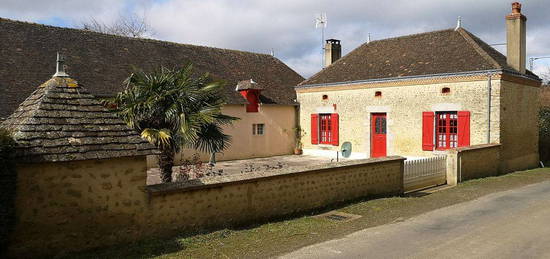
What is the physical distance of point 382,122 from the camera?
20109 millimetres

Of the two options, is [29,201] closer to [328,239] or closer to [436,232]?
[328,239]

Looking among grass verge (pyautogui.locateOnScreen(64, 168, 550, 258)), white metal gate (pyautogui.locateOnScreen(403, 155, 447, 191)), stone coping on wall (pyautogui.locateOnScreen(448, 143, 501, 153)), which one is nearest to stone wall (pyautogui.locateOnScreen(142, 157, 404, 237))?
grass verge (pyautogui.locateOnScreen(64, 168, 550, 258))

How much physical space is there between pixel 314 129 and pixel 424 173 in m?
10.3

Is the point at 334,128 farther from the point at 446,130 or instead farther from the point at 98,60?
the point at 98,60

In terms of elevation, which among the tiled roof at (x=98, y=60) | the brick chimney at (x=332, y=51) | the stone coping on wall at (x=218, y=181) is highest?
the brick chimney at (x=332, y=51)

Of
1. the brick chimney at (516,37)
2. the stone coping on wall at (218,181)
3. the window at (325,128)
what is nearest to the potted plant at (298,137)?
the window at (325,128)

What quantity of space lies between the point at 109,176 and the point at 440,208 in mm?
7472

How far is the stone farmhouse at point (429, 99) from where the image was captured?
55.7 feet

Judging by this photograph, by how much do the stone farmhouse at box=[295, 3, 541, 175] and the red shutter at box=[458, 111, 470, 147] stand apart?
0.12 feet

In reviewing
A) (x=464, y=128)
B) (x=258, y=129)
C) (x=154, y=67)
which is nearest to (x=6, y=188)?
(x=154, y=67)

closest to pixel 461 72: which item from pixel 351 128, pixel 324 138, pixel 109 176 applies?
pixel 351 128

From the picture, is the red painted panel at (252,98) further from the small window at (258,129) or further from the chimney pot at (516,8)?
the chimney pot at (516,8)

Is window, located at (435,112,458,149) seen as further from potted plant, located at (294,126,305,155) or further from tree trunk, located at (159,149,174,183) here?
tree trunk, located at (159,149,174,183)

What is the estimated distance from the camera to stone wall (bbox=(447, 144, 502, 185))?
13805 millimetres
